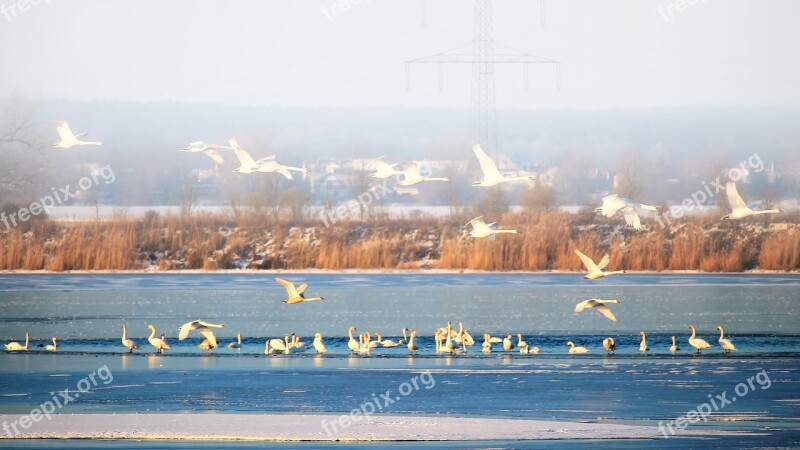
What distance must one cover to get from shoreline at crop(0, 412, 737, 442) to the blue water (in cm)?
49

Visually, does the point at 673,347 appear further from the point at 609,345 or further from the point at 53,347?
the point at 53,347

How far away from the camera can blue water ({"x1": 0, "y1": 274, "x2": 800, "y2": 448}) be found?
18.8 m

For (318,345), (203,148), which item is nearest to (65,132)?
(203,148)

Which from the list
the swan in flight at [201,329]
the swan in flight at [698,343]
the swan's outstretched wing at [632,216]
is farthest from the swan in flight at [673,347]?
the swan in flight at [201,329]

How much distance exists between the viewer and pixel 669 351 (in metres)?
24.7

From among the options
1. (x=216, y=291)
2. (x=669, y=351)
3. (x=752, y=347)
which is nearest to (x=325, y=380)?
(x=669, y=351)

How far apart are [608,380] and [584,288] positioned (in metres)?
17.3

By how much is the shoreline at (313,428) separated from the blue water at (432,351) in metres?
0.49

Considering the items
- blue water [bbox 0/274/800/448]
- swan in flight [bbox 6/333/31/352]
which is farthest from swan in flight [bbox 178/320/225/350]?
swan in flight [bbox 6/333/31/352]

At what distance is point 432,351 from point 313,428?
8014mm

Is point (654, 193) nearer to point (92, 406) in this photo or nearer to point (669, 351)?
point (669, 351)

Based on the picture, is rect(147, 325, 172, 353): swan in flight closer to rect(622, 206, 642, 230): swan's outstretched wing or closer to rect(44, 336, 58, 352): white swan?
rect(44, 336, 58, 352): white swan

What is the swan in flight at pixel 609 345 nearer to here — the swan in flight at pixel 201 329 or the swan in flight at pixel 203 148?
the swan in flight at pixel 201 329

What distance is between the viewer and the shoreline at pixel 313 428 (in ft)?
54.3
